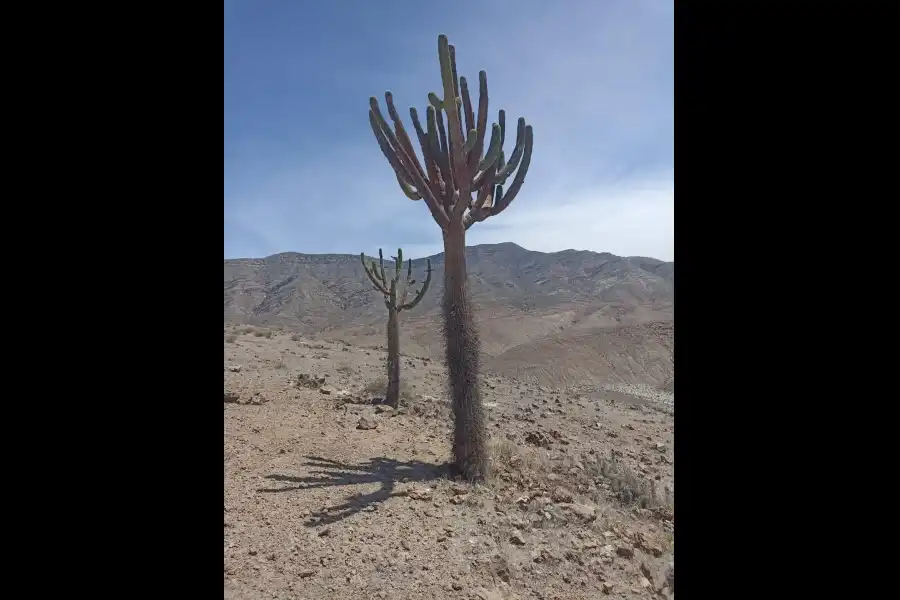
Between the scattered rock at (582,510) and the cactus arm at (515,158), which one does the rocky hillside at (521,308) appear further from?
the scattered rock at (582,510)

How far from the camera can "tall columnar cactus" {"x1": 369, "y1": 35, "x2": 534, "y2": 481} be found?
5652 mm

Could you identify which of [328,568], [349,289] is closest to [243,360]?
[328,568]

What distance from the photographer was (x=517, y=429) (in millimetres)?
8484

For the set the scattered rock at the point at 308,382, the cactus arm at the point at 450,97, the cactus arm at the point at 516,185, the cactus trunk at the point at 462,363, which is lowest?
the scattered rock at the point at 308,382

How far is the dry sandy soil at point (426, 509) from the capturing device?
358 centimetres

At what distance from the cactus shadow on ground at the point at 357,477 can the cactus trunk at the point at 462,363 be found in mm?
333

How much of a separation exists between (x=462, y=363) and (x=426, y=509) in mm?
1664

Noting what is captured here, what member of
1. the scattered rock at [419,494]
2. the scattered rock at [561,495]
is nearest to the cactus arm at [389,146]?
the scattered rock at [419,494]

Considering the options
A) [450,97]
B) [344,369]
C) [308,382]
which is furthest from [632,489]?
[344,369]
